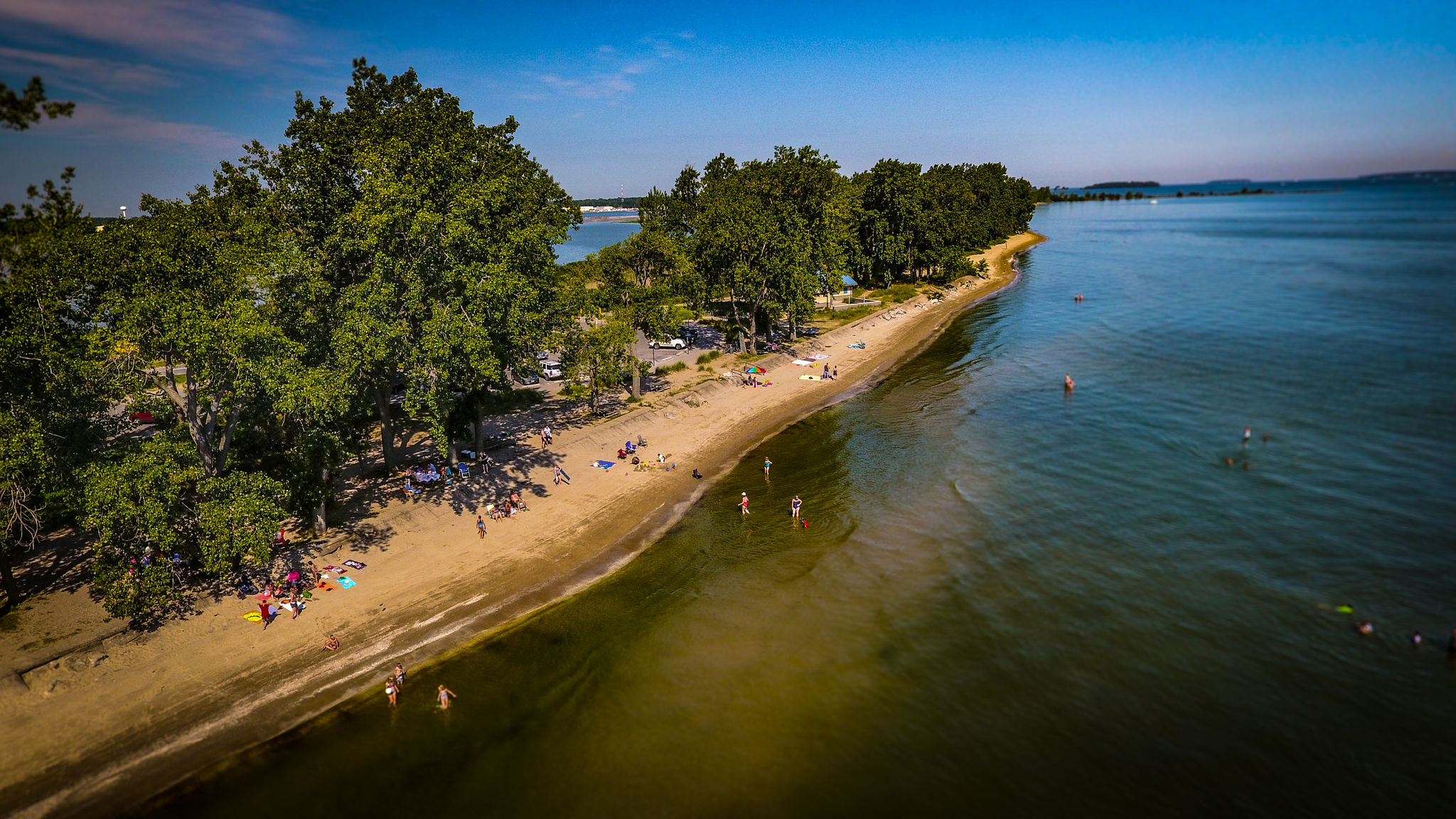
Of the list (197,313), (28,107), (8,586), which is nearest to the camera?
(28,107)

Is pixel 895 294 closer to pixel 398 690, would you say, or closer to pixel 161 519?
pixel 398 690

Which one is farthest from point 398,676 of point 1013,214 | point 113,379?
point 1013,214

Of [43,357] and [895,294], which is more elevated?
[43,357]

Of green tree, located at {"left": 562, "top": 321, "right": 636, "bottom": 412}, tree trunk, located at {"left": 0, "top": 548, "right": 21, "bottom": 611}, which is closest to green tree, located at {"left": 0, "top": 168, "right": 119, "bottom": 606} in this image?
tree trunk, located at {"left": 0, "top": 548, "right": 21, "bottom": 611}

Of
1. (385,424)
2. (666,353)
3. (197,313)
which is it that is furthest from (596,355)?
(197,313)

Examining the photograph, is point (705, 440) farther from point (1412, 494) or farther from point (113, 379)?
point (1412, 494)

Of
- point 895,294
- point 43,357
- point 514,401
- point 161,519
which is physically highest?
point 43,357
